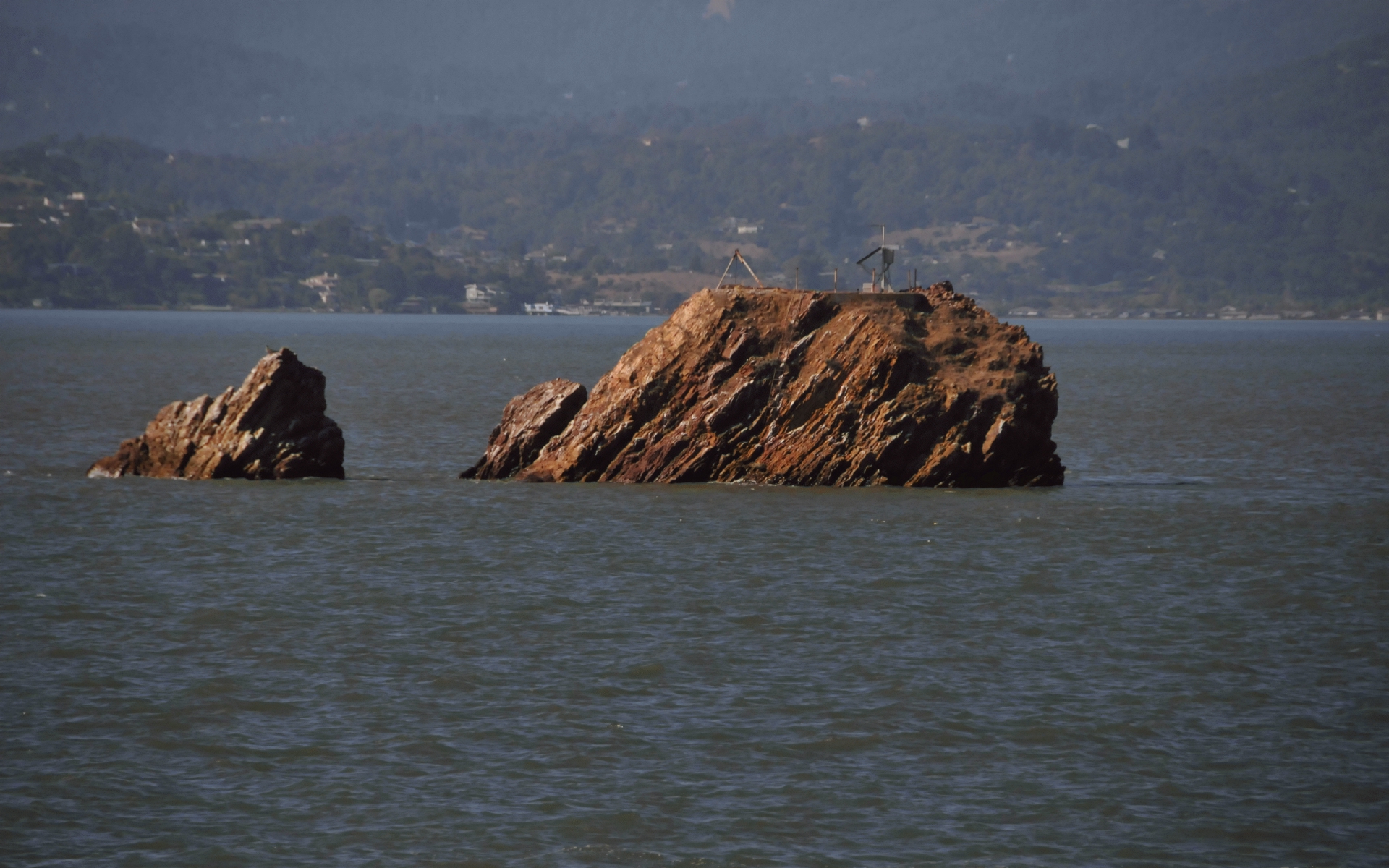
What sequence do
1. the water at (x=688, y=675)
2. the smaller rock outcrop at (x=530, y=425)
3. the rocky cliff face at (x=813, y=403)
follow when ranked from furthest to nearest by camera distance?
1. the smaller rock outcrop at (x=530, y=425)
2. the rocky cliff face at (x=813, y=403)
3. the water at (x=688, y=675)

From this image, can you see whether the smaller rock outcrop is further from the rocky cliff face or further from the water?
the water

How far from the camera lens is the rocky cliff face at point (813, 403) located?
52656 mm

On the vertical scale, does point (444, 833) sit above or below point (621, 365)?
below

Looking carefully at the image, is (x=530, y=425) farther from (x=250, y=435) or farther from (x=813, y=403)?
(x=813, y=403)

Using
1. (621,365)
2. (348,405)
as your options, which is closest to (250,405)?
(621,365)

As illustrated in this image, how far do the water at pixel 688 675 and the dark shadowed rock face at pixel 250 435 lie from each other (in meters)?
1.24

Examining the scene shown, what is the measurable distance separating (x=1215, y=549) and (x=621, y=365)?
21003 millimetres

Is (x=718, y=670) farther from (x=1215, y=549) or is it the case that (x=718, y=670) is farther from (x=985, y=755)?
(x=1215, y=549)

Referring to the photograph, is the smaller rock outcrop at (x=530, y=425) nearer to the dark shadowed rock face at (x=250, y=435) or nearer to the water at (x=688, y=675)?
the water at (x=688, y=675)

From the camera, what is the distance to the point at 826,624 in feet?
111

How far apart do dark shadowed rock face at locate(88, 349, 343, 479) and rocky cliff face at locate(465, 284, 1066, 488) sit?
25.6 feet

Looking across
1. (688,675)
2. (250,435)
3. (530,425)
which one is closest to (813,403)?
(530,425)

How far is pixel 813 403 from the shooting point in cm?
5312

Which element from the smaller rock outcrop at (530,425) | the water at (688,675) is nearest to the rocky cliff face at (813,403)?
the smaller rock outcrop at (530,425)
